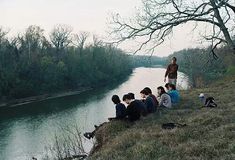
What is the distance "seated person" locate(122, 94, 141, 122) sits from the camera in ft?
38.8

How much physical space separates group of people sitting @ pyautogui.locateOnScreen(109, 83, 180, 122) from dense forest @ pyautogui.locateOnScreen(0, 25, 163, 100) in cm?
5203

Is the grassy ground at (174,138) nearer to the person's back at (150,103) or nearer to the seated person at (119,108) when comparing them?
the seated person at (119,108)

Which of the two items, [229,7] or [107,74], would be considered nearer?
[229,7]

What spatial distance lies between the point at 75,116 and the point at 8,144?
12.0 meters

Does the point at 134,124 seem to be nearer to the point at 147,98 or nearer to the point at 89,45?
the point at 147,98

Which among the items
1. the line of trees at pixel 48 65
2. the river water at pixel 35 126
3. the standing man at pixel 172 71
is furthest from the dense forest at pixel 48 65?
the standing man at pixel 172 71

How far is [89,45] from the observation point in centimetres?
10975

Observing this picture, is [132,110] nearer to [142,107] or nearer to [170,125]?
[142,107]

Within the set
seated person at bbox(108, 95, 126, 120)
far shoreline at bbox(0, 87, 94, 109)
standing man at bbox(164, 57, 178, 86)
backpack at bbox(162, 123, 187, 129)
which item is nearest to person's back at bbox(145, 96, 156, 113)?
seated person at bbox(108, 95, 126, 120)

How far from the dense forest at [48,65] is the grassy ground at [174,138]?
54.4 metres

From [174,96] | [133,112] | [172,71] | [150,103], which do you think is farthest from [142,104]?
[172,71]

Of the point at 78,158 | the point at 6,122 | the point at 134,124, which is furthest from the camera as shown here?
the point at 6,122

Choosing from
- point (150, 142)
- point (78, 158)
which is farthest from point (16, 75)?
point (150, 142)

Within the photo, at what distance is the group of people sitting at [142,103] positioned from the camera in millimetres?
11867
